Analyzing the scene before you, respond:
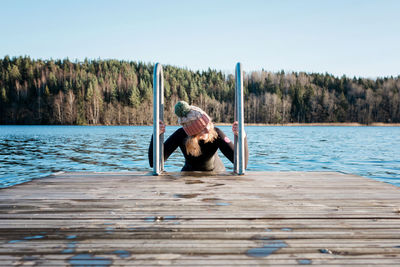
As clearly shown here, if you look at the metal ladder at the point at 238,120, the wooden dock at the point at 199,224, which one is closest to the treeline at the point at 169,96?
the metal ladder at the point at 238,120

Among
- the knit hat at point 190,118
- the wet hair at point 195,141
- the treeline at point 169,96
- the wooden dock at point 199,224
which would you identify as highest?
the treeline at point 169,96

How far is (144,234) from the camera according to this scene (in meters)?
1.96

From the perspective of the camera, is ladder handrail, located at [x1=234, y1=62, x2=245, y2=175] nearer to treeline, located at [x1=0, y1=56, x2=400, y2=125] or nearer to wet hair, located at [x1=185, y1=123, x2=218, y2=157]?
wet hair, located at [x1=185, y1=123, x2=218, y2=157]

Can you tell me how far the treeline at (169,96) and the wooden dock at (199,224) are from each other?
255 feet

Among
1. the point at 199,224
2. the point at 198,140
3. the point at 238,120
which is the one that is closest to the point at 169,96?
the point at 198,140

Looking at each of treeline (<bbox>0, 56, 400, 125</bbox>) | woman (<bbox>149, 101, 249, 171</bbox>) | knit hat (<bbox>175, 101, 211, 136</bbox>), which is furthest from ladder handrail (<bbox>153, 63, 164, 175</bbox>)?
treeline (<bbox>0, 56, 400, 125</bbox>)

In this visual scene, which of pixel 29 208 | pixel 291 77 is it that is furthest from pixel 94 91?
pixel 29 208

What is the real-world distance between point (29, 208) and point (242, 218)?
75.4 inches

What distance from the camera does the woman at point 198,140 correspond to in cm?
420

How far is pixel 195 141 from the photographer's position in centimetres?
451

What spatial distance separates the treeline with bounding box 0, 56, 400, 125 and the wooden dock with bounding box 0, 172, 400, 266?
77641 millimetres

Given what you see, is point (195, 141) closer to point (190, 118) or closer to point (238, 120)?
point (190, 118)

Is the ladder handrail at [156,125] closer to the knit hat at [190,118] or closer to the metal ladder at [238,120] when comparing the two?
the metal ladder at [238,120]

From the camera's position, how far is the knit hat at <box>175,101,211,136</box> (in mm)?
4137
